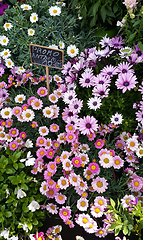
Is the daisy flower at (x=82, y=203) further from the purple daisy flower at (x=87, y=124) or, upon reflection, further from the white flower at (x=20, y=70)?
the white flower at (x=20, y=70)

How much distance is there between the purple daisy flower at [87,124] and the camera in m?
→ 1.44

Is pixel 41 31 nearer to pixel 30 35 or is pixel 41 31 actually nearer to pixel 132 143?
pixel 30 35

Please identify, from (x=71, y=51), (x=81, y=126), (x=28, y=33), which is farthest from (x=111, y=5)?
(x=81, y=126)

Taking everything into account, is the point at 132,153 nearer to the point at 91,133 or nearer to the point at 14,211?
the point at 91,133

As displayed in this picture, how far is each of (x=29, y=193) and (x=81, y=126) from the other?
565 millimetres

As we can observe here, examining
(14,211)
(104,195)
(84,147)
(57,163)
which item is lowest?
(14,211)

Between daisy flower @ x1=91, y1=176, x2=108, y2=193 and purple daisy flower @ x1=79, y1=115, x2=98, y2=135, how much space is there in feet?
1.07

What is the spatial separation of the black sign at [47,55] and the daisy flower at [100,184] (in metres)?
0.86

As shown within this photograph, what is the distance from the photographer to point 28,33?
1.97 metres

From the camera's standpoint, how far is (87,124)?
148 centimetres

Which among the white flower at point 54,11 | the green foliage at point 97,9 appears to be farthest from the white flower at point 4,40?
the green foliage at point 97,9

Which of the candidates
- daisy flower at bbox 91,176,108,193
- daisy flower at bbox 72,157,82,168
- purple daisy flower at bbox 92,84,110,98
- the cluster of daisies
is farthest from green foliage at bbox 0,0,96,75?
daisy flower at bbox 91,176,108,193

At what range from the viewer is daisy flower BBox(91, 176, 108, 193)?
1.33 m

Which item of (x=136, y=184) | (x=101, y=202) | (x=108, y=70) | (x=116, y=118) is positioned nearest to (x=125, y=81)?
(x=108, y=70)
